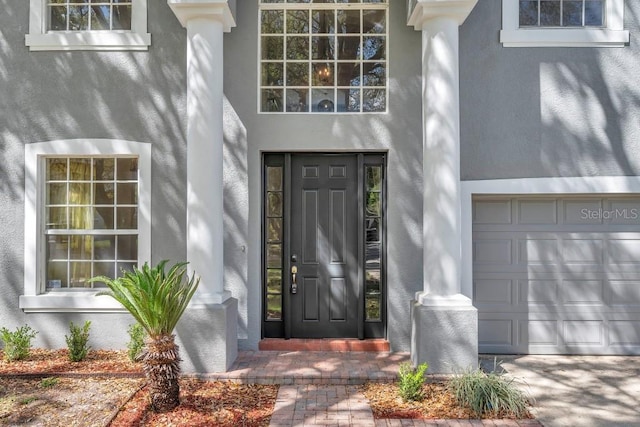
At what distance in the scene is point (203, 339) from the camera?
5328mm

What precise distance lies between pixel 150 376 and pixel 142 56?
4.14m

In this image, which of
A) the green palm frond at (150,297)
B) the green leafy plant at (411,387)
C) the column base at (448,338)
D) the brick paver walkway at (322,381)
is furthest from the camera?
the column base at (448,338)

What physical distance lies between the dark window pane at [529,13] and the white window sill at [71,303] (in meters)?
6.56

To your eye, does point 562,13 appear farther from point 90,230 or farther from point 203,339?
point 90,230

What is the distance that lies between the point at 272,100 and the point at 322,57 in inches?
35.5

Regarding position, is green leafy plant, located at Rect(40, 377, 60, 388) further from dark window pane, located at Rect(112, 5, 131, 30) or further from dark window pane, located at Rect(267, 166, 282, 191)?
dark window pane, located at Rect(112, 5, 131, 30)

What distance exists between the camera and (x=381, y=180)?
20.6 feet

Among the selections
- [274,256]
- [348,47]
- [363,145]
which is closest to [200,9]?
[348,47]

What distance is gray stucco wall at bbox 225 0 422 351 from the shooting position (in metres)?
6.12

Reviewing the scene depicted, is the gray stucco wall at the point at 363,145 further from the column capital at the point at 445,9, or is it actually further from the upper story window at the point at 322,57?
the column capital at the point at 445,9

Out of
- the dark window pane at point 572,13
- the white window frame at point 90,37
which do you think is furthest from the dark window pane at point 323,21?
the dark window pane at point 572,13

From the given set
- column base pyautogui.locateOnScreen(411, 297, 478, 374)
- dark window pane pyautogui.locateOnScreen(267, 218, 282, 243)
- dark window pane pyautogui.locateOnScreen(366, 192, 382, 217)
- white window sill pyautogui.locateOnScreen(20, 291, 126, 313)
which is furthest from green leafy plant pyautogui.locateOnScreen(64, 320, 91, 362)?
column base pyautogui.locateOnScreen(411, 297, 478, 374)

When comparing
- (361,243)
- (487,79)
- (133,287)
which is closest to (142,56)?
(133,287)

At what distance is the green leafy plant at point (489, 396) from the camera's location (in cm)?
439
